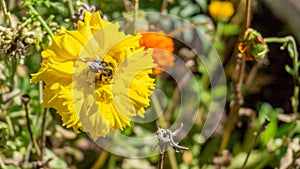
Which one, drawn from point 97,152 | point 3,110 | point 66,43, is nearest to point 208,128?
point 97,152

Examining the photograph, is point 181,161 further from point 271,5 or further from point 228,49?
point 271,5

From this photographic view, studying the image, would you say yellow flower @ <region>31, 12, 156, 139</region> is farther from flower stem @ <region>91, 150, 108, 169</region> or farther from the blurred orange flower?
flower stem @ <region>91, 150, 108, 169</region>

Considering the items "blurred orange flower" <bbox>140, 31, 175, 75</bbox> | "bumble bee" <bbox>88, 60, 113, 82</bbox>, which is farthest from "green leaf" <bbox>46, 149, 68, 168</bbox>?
"bumble bee" <bbox>88, 60, 113, 82</bbox>

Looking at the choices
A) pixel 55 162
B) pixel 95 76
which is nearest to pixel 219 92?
pixel 55 162

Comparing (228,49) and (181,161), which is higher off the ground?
(228,49)

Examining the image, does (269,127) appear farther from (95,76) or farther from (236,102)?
(95,76)

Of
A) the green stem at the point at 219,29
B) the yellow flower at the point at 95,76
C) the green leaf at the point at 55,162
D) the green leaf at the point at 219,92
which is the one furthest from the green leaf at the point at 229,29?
the yellow flower at the point at 95,76
